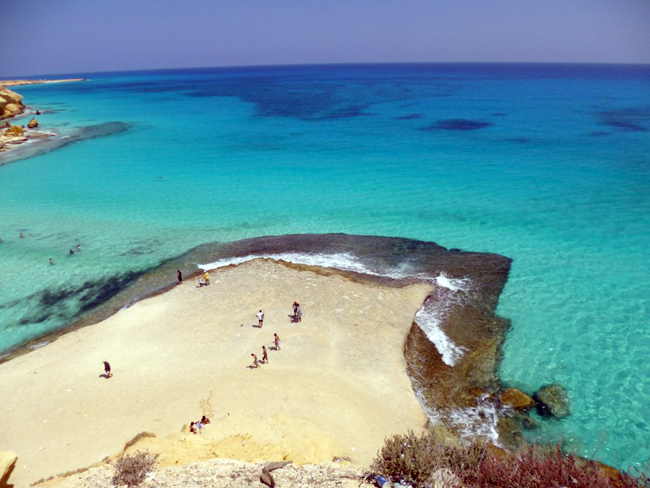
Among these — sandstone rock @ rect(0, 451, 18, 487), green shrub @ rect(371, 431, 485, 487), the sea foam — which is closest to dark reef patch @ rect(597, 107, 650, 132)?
the sea foam

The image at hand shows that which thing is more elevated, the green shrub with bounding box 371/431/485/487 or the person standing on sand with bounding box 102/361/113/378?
the green shrub with bounding box 371/431/485/487

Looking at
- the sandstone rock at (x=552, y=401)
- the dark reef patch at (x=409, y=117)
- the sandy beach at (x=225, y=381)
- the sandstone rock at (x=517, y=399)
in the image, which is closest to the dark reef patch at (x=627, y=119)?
the dark reef patch at (x=409, y=117)

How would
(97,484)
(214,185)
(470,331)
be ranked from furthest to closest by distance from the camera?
(214,185)
(470,331)
(97,484)

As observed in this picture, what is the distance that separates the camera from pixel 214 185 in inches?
1604

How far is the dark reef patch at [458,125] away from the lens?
61.2m

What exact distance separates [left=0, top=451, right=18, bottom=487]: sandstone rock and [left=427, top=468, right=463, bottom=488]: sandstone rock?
38.7 feet

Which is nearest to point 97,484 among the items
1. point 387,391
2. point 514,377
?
point 387,391

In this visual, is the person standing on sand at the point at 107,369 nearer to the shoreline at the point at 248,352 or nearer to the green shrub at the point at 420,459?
the shoreline at the point at 248,352

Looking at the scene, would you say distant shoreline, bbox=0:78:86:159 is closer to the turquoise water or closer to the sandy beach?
the turquoise water

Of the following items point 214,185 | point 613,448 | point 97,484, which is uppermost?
point 214,185

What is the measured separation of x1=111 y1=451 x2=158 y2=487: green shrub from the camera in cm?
1082

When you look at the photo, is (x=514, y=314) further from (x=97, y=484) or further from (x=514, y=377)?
(x=97, y=484)

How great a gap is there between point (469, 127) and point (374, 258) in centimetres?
4542

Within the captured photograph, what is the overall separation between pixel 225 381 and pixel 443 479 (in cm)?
964
